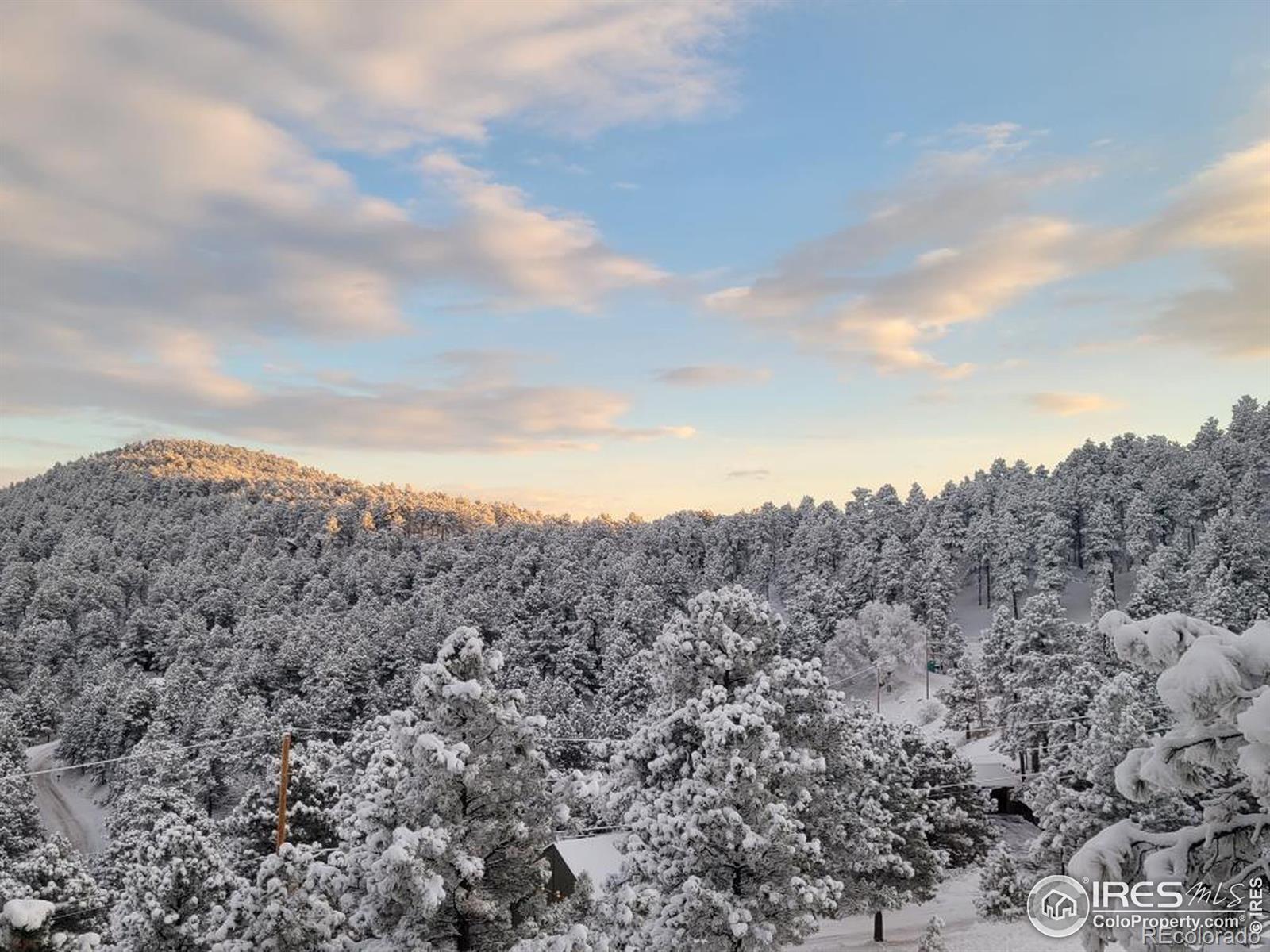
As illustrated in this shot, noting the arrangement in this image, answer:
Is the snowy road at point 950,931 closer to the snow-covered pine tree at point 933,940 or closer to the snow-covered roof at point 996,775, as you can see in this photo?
the snow-covered pine tree at point 933,940

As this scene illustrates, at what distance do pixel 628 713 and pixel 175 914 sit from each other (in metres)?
45.8

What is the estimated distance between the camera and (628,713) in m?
63.1

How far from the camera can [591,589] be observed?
96.1 metres

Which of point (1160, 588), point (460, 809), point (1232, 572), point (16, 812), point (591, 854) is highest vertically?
point (1232, 572)

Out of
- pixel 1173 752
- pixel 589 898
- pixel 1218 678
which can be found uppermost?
pixel 1218 678

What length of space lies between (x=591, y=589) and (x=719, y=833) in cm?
8065

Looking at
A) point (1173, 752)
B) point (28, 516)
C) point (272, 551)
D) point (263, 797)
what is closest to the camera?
point (1173, 752)

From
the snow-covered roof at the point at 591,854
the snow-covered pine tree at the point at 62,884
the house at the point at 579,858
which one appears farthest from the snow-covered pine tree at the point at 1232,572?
the snow-covered pine tree at the point at 62,884

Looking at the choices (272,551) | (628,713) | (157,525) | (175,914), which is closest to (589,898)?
(175,914)

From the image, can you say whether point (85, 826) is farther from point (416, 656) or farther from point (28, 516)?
point (28, 516)

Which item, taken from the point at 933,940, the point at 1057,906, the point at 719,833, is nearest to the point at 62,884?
the point at 719,833

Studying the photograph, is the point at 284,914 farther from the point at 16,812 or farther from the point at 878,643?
the point at 878,643

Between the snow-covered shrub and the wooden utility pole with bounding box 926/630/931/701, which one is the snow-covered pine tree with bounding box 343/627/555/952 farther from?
the wooden utility pole with bounding box 926/630/931/701

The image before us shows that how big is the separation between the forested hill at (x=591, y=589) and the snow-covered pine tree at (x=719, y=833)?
4297 cm
